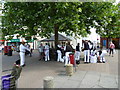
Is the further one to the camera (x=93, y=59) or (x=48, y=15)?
(x=93, y=59)

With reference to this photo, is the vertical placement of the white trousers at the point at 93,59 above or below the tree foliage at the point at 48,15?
below

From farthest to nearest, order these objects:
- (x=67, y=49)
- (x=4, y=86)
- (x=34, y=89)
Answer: (x=67, y=49), (x=34, y=89), (x=4, y=86)

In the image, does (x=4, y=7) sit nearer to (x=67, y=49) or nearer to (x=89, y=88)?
(x=67, y=49)

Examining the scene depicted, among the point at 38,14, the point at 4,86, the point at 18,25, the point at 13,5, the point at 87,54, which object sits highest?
the point at 13,5

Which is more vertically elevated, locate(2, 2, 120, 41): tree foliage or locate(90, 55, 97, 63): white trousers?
locate(2, 2, 120, 41): tree foliage

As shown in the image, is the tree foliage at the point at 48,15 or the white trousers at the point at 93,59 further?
the white trousers at the point at 93,59

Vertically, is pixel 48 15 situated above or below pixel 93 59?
above

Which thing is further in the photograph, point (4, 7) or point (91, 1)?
point (4, 7)

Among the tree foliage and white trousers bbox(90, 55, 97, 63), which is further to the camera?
white trousers bbox(90, 55, 97, 63)

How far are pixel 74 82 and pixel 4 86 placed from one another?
2859mm

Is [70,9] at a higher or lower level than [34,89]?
higher

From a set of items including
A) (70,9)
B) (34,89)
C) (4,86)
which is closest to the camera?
(4,86)

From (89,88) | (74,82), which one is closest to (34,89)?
(74,82)

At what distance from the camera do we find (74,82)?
523 cm
